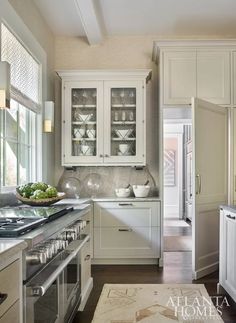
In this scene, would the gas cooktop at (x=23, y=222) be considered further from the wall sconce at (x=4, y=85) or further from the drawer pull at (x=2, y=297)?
the wall sconce at (x=4, y=85)

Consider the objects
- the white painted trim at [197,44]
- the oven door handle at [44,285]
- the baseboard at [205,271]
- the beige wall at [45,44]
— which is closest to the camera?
the oven door handle at [44,285]

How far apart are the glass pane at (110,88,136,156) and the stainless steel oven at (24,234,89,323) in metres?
1.94

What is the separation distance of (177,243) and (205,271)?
1.66 metres

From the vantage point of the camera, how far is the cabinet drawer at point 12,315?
1198 mm

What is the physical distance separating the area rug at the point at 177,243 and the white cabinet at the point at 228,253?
75.5 inches

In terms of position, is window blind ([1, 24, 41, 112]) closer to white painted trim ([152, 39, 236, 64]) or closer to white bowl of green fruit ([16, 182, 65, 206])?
white bowl of green fruit ([16, 182, 65, 206])

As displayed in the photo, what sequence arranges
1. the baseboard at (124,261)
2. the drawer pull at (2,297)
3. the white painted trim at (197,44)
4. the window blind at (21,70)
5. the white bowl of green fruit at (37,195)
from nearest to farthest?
the drawer pull at (2,297) → the white bowl of green fruit at (37,195) → the window blind at (21,70) → the white painted trim at (197,44) → the baseboard at (124,261)

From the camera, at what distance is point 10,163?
3.24 meters

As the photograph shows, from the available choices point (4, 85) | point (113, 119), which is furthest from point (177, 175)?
point (4, 85)

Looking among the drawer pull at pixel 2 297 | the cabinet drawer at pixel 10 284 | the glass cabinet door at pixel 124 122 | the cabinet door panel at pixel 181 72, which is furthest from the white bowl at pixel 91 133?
the drawer pull at pixel 2 297

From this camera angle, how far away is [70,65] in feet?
15.4

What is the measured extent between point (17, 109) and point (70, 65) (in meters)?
1.54

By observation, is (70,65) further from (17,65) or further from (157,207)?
(157,207)

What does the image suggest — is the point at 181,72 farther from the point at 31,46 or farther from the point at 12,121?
the point at 12,121
